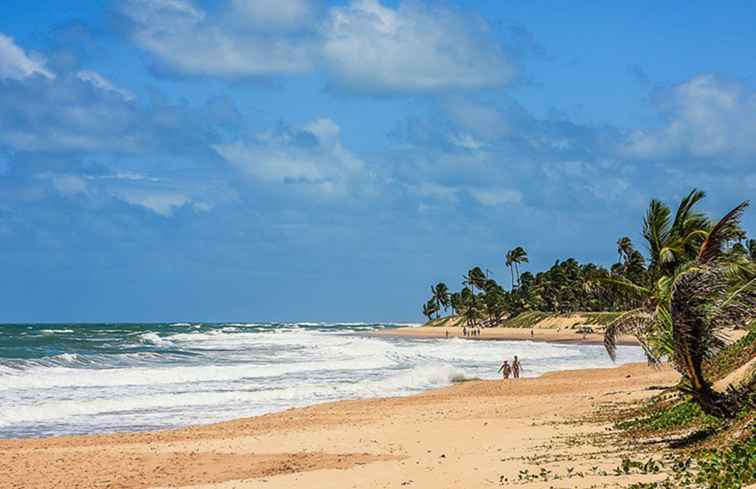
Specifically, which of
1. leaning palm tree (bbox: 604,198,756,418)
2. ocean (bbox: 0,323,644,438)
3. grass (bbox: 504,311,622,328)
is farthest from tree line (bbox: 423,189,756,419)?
grass (bbox: 504,311,622,328)

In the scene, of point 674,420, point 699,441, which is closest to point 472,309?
point 674,420

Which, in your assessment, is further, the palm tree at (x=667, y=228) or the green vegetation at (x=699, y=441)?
the palm tree at (x=667, y=228)

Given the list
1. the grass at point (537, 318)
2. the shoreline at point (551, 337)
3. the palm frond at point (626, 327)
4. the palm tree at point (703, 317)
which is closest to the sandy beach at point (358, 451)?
the palm tree at point (703, 317)

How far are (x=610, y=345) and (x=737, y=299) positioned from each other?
447 centimetres

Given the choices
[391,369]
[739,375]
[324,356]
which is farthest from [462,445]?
[324,356]

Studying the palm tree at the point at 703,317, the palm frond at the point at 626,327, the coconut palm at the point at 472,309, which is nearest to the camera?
the palm tree at the point at 703,317

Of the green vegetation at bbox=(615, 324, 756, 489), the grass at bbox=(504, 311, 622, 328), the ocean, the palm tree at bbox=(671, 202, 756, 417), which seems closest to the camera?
the green vegetation at bbox=(615, 324, 756, 489)

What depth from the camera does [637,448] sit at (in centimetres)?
1440

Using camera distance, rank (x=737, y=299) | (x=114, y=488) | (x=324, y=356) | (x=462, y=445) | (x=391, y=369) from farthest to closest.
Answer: (x=324, y=356), (x=391, y=369), (x=462, y=445), (x=114, y=488), (x=737, y=299)

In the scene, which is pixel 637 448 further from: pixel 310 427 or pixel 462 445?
pixel 310 427

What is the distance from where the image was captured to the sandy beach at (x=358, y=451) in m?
14.1

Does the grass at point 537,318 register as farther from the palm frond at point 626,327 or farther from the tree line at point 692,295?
the palm frond at point 626,327

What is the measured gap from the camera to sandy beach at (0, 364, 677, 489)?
1409 centimetres

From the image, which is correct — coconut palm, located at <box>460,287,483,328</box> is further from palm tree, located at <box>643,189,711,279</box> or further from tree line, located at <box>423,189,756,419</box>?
palm tree, located at <box>643,189,711,279</box>
